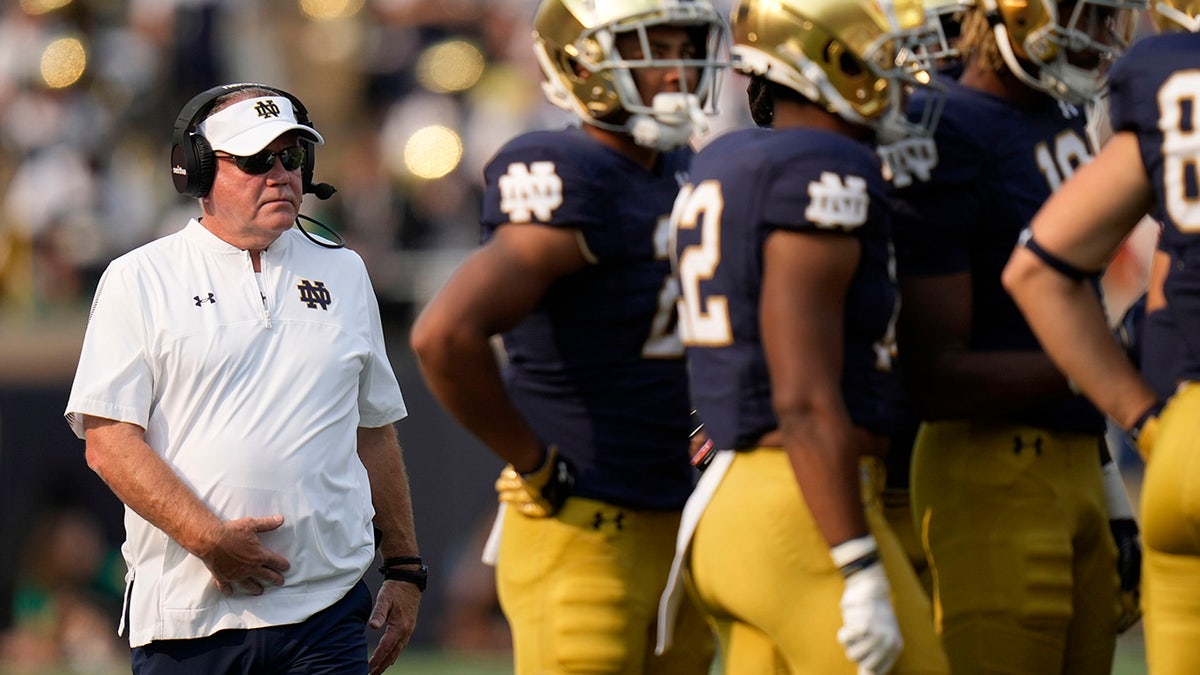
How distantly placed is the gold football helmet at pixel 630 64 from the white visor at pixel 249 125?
0.69 m

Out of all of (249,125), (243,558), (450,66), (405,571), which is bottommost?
(405,571)

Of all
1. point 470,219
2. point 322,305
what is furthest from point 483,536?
point 322,305

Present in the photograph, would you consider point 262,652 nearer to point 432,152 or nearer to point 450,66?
point 432,152

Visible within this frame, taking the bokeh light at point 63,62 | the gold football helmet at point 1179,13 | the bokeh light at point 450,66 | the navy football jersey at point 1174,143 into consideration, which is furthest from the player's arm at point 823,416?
the bokeh light at point 63,62

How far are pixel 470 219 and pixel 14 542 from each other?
328 centimetres

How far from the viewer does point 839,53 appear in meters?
3.85

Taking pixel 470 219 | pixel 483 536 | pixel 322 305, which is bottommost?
pixel 483 536

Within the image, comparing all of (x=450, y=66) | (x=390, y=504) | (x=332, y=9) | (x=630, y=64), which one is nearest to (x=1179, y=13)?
(x=630, y=64)

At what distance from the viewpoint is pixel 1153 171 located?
3533mm

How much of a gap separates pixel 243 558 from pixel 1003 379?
5.65 ft

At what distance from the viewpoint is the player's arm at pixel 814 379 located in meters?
3.54

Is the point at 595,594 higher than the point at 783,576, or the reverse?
the point at 783,576

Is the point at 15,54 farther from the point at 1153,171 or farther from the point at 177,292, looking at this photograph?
the point at 1153,171

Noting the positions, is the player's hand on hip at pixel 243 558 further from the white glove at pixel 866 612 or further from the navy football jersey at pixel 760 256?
the white glove at pixel 866 612
